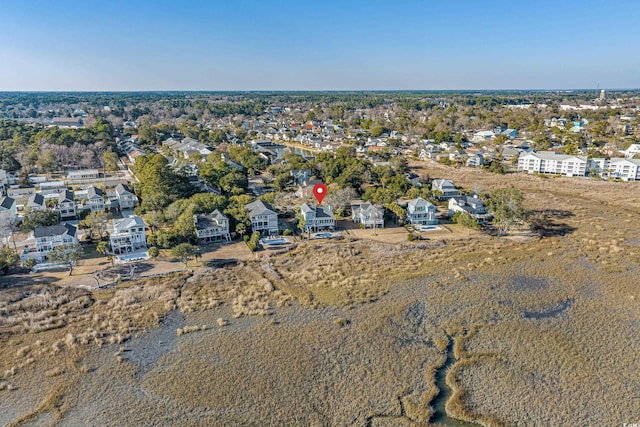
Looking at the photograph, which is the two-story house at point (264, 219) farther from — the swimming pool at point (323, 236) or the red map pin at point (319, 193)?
the red map pin at point (319, 193)

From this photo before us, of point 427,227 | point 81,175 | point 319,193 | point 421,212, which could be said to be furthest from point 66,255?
point 81,175

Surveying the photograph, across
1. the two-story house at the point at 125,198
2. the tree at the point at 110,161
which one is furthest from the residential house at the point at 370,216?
the tree at the point at 110,161

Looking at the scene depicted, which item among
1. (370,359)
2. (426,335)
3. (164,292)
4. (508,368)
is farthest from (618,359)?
(164,292)

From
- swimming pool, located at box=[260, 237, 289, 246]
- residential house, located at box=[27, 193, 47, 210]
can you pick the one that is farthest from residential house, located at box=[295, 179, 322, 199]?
residential house, located at box=[27, 193, 47, 210]

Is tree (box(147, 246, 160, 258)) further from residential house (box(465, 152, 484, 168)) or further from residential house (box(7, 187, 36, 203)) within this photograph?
residential house (box(465, 152, 484, 168))

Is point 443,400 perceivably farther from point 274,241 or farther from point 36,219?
point 36,219

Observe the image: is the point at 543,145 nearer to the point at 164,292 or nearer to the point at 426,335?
the point at 426,335
